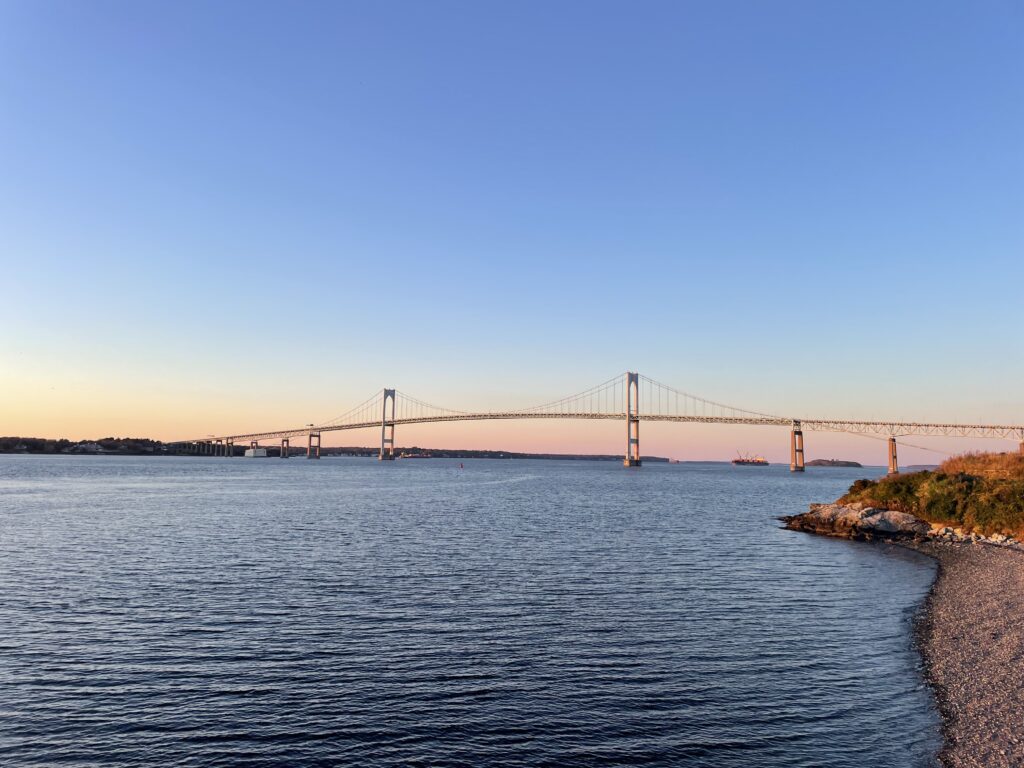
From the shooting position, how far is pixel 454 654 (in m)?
14.7

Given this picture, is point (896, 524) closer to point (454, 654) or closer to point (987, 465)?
point (987, 465)

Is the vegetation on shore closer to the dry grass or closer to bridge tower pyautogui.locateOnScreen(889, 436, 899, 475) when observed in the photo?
the dry grass

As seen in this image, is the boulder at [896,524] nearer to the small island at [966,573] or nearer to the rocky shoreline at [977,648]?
the small island at [966,573]

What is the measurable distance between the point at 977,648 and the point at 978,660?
3.21 feet

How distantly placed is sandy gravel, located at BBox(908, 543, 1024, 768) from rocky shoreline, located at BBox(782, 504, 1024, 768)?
0.04ft

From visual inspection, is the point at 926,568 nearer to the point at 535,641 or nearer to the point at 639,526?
the point at 639,526

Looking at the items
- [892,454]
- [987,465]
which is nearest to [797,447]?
[892,454]

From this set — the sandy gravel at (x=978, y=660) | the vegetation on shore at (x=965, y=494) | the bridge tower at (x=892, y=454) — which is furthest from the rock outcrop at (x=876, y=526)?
the bridge tower at (x=892, y=454)

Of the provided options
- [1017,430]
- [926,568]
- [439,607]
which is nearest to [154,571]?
[439,607]

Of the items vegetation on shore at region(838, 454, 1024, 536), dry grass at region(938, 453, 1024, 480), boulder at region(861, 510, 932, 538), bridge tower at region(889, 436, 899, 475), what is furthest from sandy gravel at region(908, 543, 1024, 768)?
bridge tower at region(889, 436, 899, 475)

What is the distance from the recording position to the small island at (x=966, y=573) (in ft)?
36.9

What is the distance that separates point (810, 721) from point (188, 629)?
43.9ft

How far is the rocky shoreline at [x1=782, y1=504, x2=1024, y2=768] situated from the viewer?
10438mm

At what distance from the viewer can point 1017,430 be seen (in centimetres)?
11544
